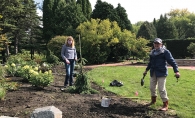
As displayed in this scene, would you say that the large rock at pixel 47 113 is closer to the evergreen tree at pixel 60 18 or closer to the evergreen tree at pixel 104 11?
the evergreen tree at pixel 60 18

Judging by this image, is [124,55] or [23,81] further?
[124,55]

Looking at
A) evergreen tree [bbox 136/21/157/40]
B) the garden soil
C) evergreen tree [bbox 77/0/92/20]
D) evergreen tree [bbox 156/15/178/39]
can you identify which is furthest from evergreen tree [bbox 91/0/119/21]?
the garden soil

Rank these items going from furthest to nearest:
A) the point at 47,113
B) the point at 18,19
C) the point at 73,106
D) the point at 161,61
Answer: the point at 18,19 → the point at 161,61 → the point at 73,106 → the point at 47,113

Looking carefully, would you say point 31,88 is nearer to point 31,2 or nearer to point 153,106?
point 153,106

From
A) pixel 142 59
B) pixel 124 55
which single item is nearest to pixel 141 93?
pixel 142 59

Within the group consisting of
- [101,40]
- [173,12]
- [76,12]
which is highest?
[173,12]

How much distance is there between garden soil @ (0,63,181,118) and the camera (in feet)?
15.0

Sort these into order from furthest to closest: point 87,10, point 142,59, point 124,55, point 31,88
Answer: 1. point 87,10
2. point 124,55
3. point 142,59
4. point 31,88

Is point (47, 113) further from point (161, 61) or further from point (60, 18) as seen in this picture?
point (60, 18)

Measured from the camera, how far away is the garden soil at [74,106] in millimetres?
4573

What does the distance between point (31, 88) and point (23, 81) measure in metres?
1.33

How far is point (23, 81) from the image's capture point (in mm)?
8055

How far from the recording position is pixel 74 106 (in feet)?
16.5

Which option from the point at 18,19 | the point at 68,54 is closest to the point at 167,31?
the point at 18,19
